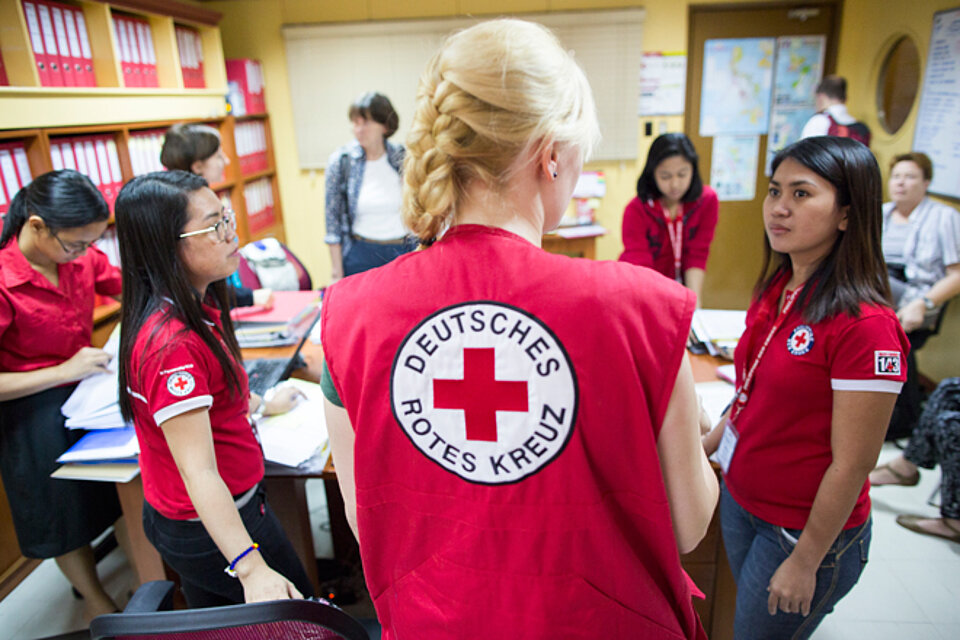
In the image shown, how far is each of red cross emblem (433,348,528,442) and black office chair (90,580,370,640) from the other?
16.2 inches

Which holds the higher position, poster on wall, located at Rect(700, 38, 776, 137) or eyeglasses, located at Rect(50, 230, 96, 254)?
poster on wall, located at Rect(700, 38, 776, 137)

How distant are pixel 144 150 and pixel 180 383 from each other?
96.2 inches

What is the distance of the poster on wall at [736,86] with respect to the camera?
4289 millimetres

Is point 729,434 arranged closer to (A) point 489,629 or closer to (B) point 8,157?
(A) point 489,629

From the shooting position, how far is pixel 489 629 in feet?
2.13

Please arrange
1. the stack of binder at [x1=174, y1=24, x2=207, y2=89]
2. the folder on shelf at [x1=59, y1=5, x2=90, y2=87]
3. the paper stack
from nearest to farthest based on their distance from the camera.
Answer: the paper stack < the folder on shelf at [x1=59, y1=5, x2=90, y2=87] < the stack of binder at [x1=174, y1=24, x2=207, y2=89]

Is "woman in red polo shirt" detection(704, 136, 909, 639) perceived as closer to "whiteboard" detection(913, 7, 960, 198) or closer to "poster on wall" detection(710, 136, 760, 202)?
"whiteboard" detection(913, 7, 960, 198)

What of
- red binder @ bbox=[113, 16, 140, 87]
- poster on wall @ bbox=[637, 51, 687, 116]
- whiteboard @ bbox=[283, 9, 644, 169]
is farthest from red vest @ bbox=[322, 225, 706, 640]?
poster on wall @ bbox=[637, 51, 687, 116]

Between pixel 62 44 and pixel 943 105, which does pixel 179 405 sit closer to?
pixel 62 44

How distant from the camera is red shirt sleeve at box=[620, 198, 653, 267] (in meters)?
2.43

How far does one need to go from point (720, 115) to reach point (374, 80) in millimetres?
2604

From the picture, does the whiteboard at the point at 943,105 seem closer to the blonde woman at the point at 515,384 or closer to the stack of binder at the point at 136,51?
the blonde woman at the point at 515,384

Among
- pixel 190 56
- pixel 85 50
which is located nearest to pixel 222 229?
pixel 85 50

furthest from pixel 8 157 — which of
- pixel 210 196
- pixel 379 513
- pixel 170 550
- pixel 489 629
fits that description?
pixel 489 629
